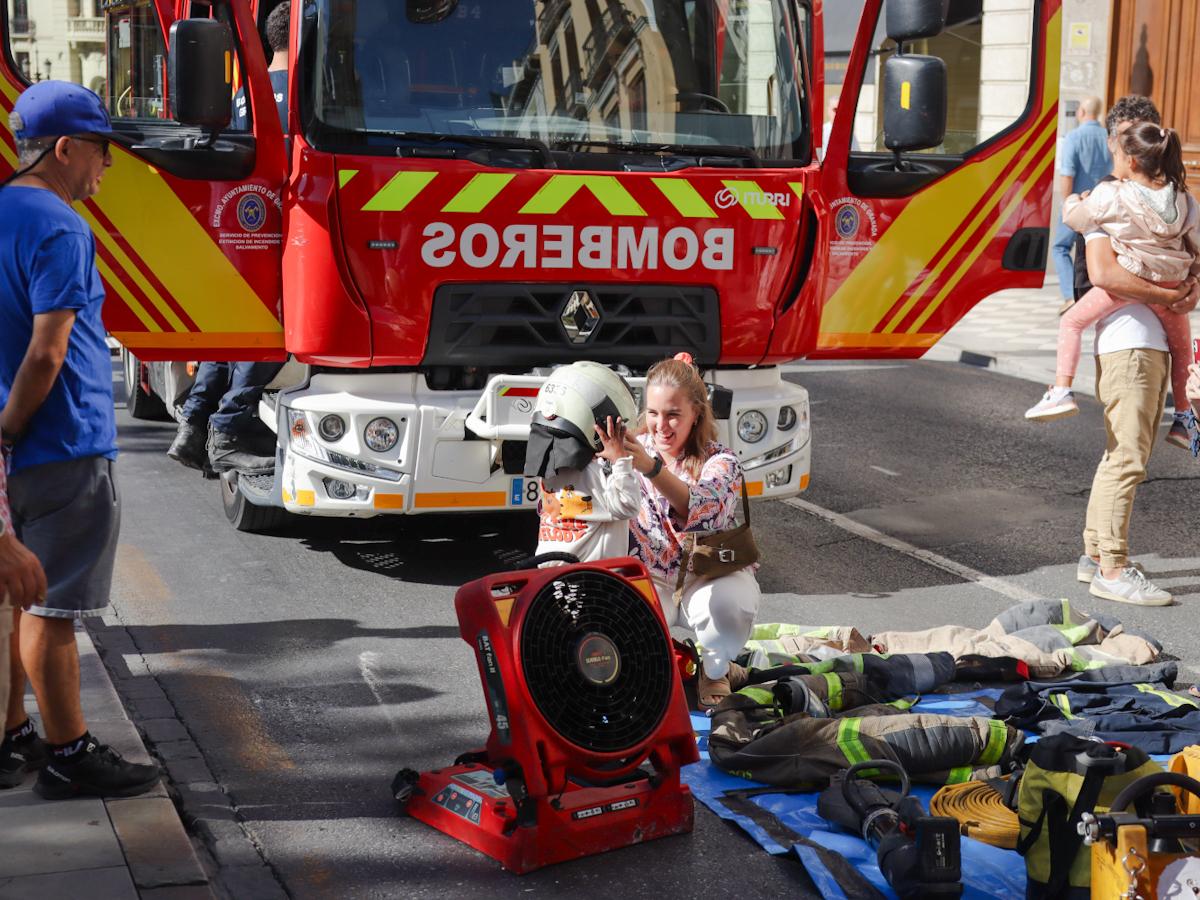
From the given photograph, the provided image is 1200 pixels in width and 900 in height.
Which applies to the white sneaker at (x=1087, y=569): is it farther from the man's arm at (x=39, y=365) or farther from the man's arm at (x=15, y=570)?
the man's arm at (x=15, y=570)

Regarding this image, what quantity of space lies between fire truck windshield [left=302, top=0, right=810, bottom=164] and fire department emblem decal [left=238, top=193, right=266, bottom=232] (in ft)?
1.17

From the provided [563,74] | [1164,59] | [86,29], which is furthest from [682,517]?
[1164,59]

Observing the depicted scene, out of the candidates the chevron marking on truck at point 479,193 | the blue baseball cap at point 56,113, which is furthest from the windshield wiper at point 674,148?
the blue baseball cap at point 56,113

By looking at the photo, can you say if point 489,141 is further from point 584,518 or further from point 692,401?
point 584,518

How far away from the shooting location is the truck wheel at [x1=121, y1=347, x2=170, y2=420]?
10500mm

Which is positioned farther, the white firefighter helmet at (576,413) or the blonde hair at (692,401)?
the blonde hair at (692,401)

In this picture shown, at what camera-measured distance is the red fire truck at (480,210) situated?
643cm

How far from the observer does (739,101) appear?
23.1ft

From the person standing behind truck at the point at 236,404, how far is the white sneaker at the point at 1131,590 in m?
3.66

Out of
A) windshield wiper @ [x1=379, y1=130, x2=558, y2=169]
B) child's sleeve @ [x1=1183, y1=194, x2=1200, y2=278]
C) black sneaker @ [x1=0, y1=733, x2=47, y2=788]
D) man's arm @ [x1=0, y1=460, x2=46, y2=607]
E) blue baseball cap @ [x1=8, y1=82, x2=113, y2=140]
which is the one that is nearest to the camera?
man's arm @ [x1=0, y1=460, x2=46, y2=607]

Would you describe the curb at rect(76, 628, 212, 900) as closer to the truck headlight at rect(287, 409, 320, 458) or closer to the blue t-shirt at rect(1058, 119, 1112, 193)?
the truck headlight at rect(287, 409, 320, 458)

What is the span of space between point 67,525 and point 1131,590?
14.4 ft

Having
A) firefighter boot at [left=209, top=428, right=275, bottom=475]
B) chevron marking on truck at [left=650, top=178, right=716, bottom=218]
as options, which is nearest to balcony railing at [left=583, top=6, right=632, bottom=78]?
chevron marking on truck at [left=650, top=178, right=716, bottom=218]

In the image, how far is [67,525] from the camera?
4.46 m
